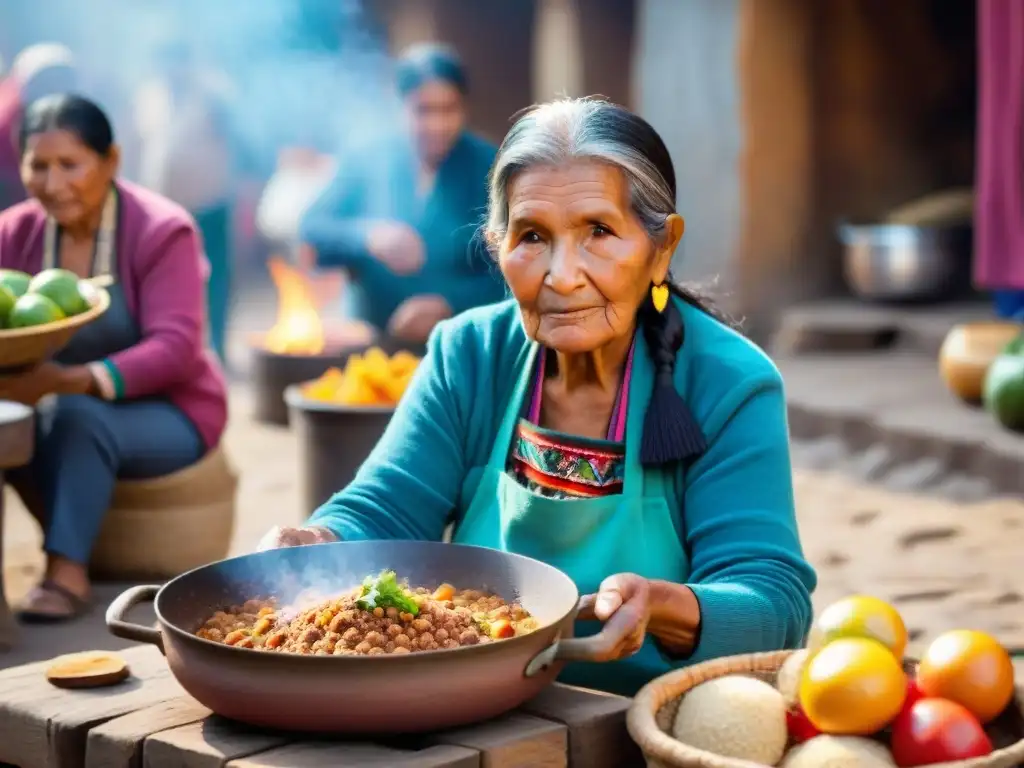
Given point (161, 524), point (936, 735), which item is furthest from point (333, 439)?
point (936, 735)

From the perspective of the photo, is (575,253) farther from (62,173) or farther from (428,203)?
(428,203)

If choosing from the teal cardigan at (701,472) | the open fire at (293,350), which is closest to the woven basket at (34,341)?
the teal cardigan at (701,472)

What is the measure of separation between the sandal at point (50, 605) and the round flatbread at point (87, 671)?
231cm

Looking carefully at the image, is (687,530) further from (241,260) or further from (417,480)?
(241,260)

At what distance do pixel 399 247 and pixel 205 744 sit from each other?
4.29m

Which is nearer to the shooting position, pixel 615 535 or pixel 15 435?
pixel 615 535

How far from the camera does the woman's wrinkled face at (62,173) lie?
4727mm

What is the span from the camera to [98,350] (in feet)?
16.3

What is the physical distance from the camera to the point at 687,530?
271cm

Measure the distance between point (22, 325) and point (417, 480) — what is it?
1773mm

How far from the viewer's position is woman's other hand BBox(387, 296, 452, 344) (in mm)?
5973

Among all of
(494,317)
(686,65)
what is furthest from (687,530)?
(686,65)

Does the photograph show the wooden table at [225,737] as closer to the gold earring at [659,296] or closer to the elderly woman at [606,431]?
the elderly woman at [606,431]

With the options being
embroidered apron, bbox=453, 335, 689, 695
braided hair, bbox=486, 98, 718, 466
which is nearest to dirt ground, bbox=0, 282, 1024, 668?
embroidered apron, bbox=453, 335, 689, 695
